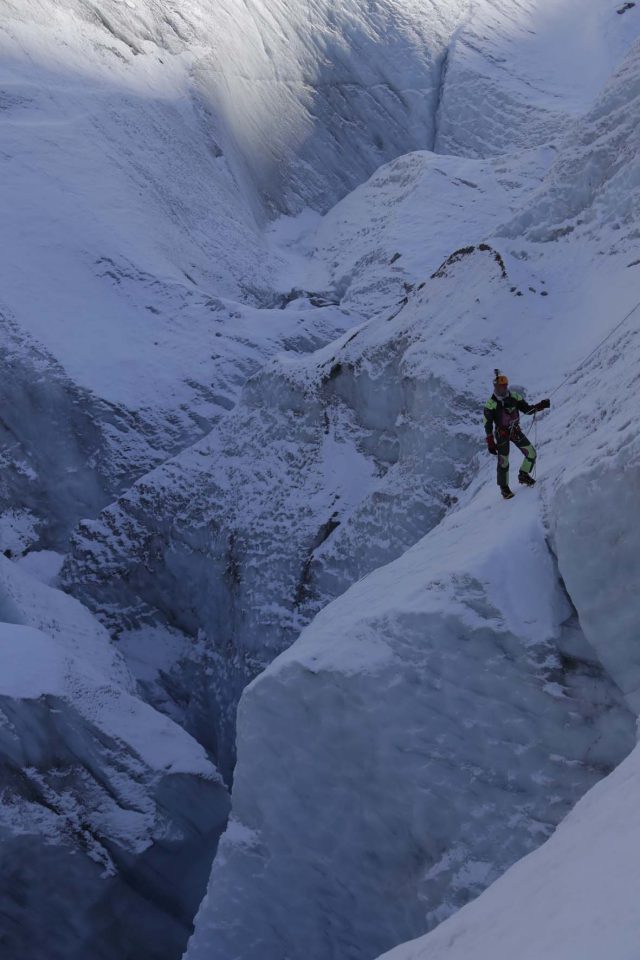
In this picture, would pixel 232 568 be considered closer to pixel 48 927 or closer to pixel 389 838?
pixel 48 927

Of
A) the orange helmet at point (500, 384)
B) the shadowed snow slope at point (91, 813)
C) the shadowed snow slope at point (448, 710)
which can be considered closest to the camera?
the shadowed snow slope at point (448, 710)

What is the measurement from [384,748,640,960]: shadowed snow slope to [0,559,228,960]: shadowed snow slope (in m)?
8.01

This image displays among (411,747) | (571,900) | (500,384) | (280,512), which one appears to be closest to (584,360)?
(500,384)

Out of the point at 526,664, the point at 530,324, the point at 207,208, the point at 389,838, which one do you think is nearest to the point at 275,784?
the point at 389,838

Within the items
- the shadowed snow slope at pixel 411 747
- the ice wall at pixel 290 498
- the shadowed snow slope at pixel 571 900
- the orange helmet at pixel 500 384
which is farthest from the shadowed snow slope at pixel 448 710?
the shadowed snow slope at pixel 571 900

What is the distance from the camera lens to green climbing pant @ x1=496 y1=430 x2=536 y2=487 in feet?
34.9

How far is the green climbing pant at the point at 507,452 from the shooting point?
419 inches

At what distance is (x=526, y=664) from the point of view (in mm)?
9758

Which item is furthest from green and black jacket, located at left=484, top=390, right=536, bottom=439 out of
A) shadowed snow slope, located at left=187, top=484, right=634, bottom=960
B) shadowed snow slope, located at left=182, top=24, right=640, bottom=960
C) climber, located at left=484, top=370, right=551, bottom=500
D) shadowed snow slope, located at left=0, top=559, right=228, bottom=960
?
shadowed snow slope, located at left=0, top=559, right=228, bottom=960

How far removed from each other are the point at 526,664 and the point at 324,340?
50.5 feet

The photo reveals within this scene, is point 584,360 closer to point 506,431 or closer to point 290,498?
point 506,431

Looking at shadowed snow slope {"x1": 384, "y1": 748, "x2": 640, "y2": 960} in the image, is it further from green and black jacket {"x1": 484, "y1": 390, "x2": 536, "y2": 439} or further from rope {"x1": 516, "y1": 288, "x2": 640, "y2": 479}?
rope {"x1": 516, "y1": 288, "x2": 640, "y2": 479}

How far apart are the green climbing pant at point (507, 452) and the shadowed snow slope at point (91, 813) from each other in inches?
265

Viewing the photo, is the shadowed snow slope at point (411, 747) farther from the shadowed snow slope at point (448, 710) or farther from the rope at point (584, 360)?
the rope at point (584, 360)
